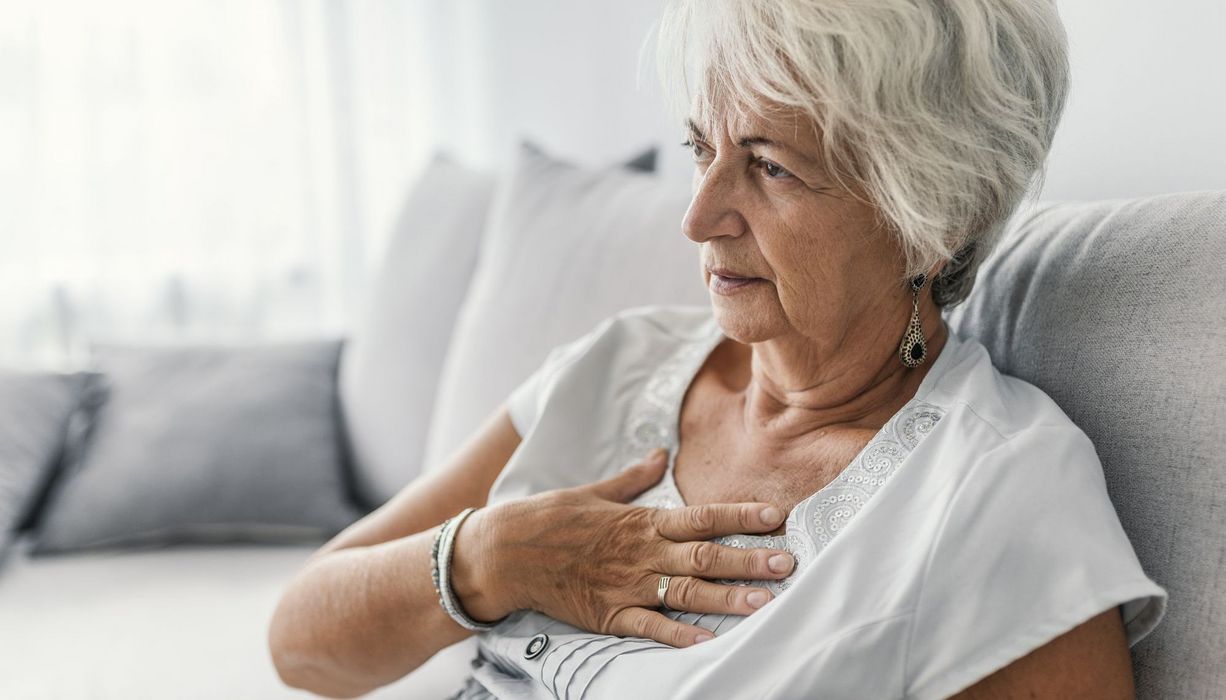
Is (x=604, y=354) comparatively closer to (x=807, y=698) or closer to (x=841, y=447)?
(x=841, y=447)

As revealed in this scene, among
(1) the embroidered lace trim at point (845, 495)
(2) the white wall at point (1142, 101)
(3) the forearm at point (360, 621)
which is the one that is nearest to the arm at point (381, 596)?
(3) the forearm at point (360, 621)

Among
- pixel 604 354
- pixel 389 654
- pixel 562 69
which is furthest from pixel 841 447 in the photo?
pixel 562 69

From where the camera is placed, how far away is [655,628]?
3.22ft

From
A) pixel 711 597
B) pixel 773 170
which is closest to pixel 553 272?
pixel 773 170

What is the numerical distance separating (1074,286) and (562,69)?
183 cm

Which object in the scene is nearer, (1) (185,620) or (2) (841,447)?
(2) (841,447)

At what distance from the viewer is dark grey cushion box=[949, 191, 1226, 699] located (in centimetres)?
85

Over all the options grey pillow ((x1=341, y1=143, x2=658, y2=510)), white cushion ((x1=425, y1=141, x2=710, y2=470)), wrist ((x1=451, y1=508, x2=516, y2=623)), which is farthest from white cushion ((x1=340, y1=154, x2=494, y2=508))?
wrist ((x1=451, y1=508, x2=516, y2=623))

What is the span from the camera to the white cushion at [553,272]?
155cm

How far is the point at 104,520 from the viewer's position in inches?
75.2

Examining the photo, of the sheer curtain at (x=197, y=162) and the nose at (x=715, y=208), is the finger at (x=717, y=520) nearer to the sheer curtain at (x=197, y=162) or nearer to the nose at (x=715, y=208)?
the nose at (x=715, y=208)

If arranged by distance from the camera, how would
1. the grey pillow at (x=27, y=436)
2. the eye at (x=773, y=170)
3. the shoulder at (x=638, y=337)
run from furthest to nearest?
the grey pillow at (x=27, y=436) → the shoulder at (x=638, y=337) → the eye at (x=773, y=170)

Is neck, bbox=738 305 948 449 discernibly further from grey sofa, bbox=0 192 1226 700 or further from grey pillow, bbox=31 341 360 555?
grey pillow, bbox=31 341 360 555

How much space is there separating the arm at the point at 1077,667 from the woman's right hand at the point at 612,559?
8.5 inches
